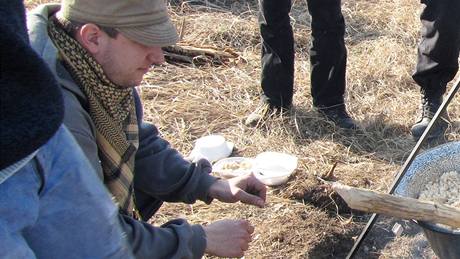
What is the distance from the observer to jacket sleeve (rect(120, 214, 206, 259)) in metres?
1.66

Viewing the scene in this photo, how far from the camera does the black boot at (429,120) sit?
3426 millimetres

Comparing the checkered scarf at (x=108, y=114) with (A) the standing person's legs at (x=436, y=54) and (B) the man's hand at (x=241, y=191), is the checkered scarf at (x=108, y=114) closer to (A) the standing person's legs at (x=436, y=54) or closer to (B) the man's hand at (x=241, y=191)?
(B) the man's hand at (x=241, y=191)

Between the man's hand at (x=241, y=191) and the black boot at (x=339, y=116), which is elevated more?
the man's hand at (x=241, y=191)

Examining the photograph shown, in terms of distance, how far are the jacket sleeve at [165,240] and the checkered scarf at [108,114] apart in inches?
7.3

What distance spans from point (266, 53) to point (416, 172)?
1.61m

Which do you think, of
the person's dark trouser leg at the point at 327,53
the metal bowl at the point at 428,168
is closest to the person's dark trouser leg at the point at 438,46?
the person's dark trouser leg at the point at 327,53

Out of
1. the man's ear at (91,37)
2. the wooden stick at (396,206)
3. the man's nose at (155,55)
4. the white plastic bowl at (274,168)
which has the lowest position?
the white plastic bowl at (274,168)

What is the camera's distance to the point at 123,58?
1719 mm

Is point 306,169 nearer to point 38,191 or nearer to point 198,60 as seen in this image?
point 198,60

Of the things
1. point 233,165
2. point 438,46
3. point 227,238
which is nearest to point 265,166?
point 233,165

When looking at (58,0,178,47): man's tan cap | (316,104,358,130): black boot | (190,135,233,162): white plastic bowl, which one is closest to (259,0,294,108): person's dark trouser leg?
(316,104,358,130): black boot

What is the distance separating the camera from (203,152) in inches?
134

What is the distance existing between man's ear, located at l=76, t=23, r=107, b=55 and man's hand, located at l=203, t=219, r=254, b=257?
570 millimetres

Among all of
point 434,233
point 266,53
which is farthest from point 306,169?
point 434,233
